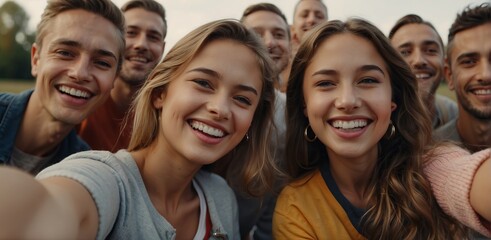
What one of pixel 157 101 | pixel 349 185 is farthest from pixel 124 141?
pixel 349 185

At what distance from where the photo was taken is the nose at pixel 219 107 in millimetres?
2193

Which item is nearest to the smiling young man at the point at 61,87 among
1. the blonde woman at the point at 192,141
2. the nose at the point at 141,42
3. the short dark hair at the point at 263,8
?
the blonde woman at the point at 192,141

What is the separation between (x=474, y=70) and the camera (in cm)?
374

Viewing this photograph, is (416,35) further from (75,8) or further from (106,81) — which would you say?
(75,8)

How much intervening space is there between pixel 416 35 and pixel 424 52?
0.22 m

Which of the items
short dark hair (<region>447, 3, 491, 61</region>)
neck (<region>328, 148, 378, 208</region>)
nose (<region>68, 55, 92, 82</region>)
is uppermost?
short dark hair (<region>447, 3, 491, 61</region>)

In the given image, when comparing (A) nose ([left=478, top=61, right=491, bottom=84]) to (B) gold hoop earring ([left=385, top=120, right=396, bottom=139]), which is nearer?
(B) gold hoop earring ([left=385, top=120, right=396, bottom=139])

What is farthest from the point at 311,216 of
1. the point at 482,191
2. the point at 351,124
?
the point at 482,191

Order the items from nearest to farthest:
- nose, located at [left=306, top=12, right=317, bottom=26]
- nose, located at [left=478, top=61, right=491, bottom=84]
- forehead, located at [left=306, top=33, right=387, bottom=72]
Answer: forehead, located at [left=306, top=33, right=387, bottom=72], nose, located at [left=478, top=61, right=491, bottom=84], nose, located at [left=306, top=12, right=317, bottom=26]

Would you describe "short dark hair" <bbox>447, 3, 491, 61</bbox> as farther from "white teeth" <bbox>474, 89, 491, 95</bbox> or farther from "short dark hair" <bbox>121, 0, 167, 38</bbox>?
"short dark hair" <bbox>121, 0, 167, 38</bbox>

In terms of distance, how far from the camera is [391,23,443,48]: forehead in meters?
4.71

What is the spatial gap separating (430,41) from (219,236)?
12.2 ft

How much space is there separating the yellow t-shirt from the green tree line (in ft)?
182

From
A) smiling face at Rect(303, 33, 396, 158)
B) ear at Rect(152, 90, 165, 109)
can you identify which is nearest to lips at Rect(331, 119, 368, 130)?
smiling face at Rect(303, 33, 396, 158)
